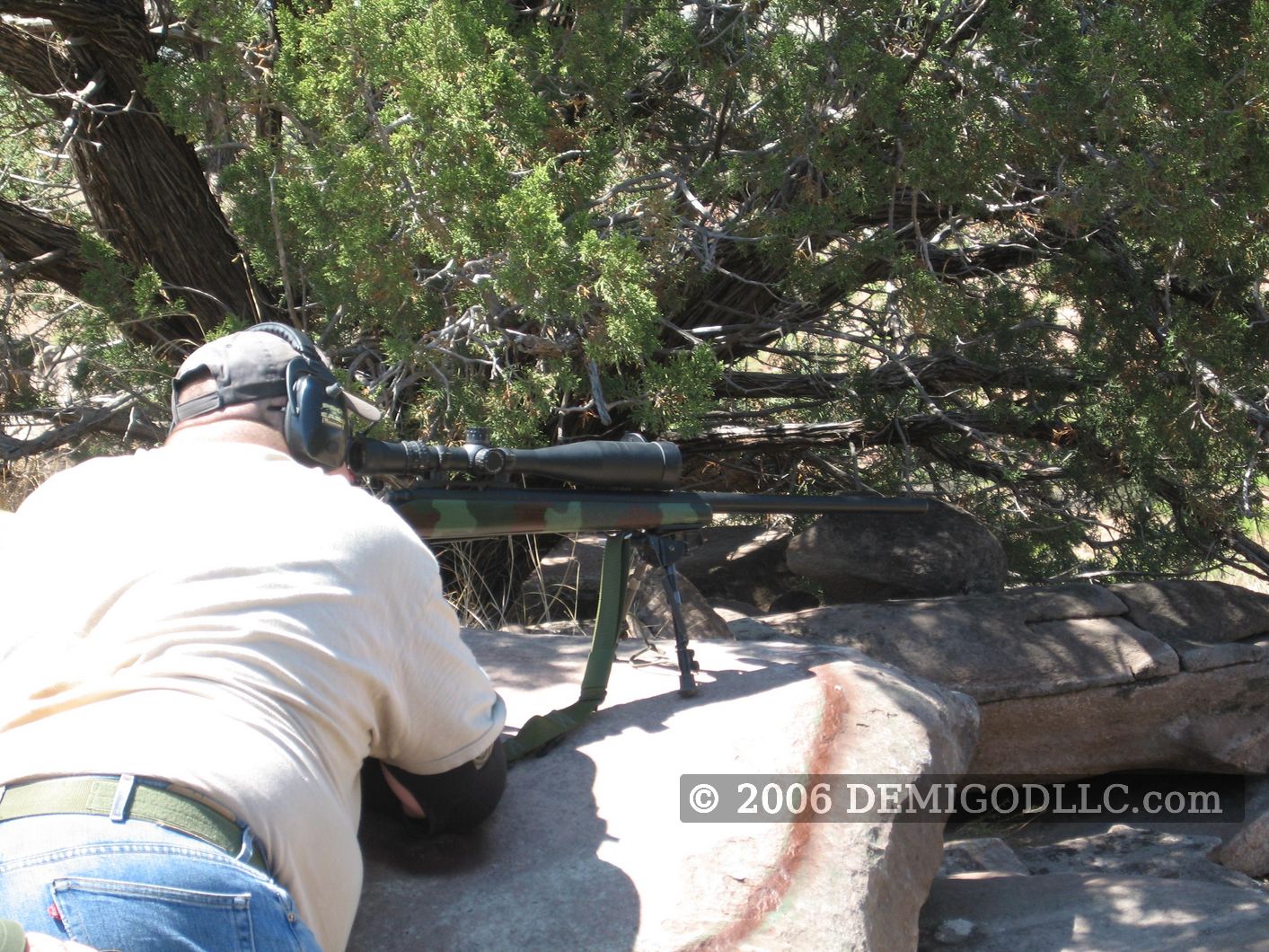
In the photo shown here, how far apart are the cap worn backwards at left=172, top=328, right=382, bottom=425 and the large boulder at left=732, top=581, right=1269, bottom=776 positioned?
3415mm

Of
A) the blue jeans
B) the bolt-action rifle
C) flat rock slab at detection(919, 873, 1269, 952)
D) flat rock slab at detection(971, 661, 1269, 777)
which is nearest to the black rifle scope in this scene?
the bolt-action rifle

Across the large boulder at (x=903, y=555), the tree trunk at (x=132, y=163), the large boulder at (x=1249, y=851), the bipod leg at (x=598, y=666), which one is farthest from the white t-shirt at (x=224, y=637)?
the large boulder at (x=903, y=555)

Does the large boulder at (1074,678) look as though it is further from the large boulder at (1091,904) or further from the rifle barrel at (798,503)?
the rifle barrel at (798,503)

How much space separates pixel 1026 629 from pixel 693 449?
204 centimetres

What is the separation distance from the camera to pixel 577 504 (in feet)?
10.8

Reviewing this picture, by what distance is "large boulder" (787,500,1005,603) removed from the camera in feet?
20.6

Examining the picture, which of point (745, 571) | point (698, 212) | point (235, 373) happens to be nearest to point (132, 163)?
point (698, 212)

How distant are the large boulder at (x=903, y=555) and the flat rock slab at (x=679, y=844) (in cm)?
265

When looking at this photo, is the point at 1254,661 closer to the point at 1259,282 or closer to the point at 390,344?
the point at 1259,282

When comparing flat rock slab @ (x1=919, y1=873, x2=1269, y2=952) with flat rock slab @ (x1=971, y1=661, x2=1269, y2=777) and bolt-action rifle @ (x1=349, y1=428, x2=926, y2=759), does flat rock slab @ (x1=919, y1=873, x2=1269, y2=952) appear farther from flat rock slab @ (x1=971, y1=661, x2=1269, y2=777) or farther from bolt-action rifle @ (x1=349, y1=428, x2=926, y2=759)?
flat rock slab @ (x1=971, y1=661, x2=1269, y2=777)

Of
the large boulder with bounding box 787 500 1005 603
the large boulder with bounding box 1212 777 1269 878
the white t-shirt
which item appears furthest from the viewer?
the large boulder with bounding box 787 500 1005 603

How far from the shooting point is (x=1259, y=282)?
5.14 metres

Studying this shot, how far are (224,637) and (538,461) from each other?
4.73 ft

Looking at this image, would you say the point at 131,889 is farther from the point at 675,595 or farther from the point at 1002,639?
the point at 1002,639
